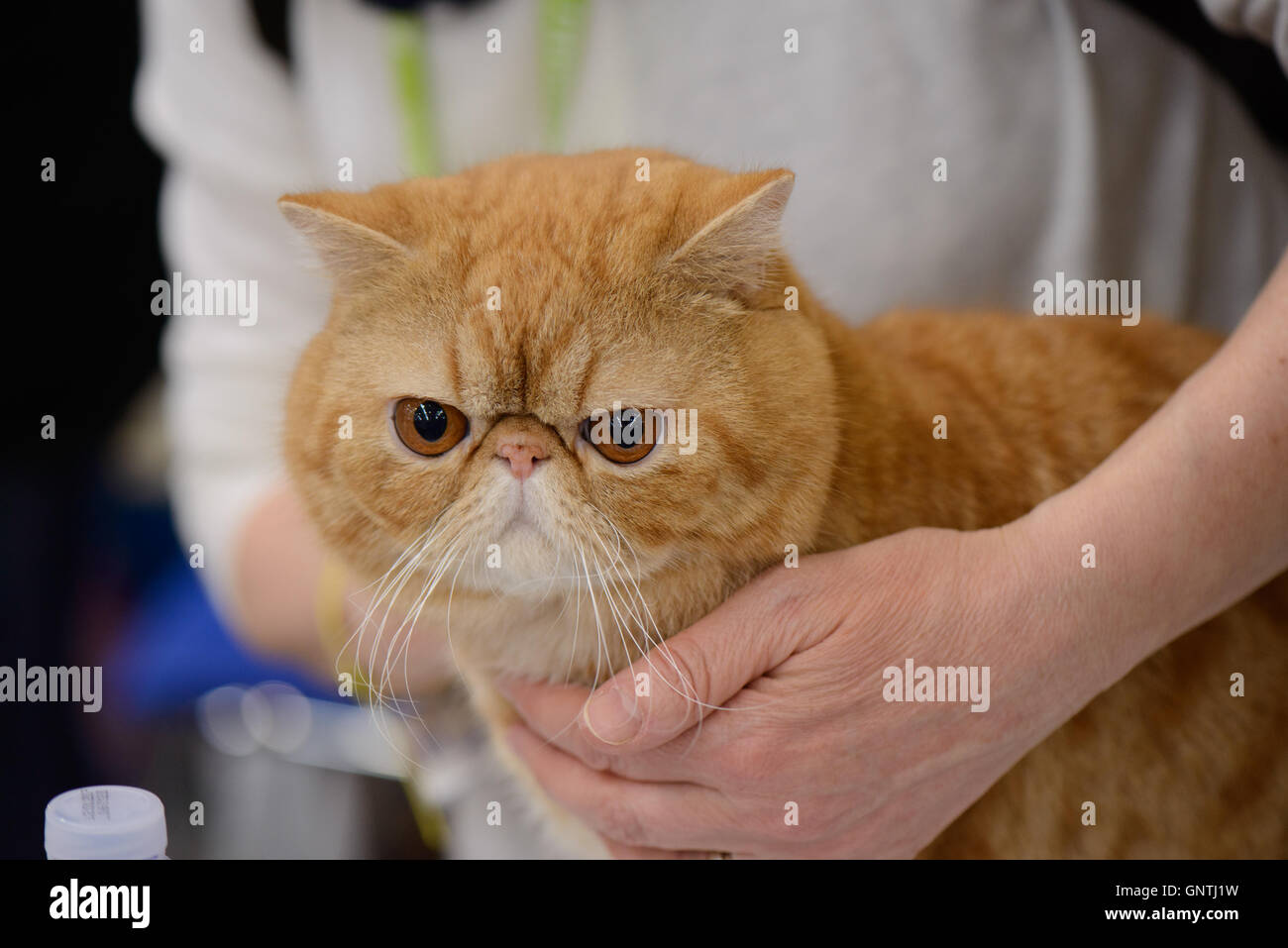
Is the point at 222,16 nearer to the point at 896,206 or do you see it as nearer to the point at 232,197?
the point at 232,197

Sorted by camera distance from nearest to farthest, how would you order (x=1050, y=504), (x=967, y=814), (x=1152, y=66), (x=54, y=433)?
(x=1050, y=504)
(x=967, y=814)
(x=1152, y=66)
(x=54, y=433)

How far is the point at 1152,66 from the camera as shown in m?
1.35

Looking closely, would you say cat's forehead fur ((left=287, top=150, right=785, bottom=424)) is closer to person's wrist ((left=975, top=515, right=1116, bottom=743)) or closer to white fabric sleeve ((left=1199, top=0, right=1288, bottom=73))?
person's wrist ((left=975, top=515, right=1116, bottom=743))

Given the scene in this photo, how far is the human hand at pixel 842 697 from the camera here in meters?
0.94

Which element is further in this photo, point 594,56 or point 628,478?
point 594,56

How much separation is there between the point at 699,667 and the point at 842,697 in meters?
0.14

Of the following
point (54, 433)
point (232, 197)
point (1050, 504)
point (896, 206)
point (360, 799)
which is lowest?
point (360, 799)

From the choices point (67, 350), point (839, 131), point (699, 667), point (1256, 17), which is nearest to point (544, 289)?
point (699, 667)

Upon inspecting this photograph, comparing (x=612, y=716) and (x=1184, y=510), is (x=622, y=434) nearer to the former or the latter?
(x=612, y=716)

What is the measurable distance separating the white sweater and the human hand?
21.2 inches

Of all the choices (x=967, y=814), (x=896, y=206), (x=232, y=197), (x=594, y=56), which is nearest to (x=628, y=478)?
(x=967, y=814)

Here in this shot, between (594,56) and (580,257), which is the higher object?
(594,56)

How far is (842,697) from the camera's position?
0.95 metres

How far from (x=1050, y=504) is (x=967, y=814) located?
1.20ft
